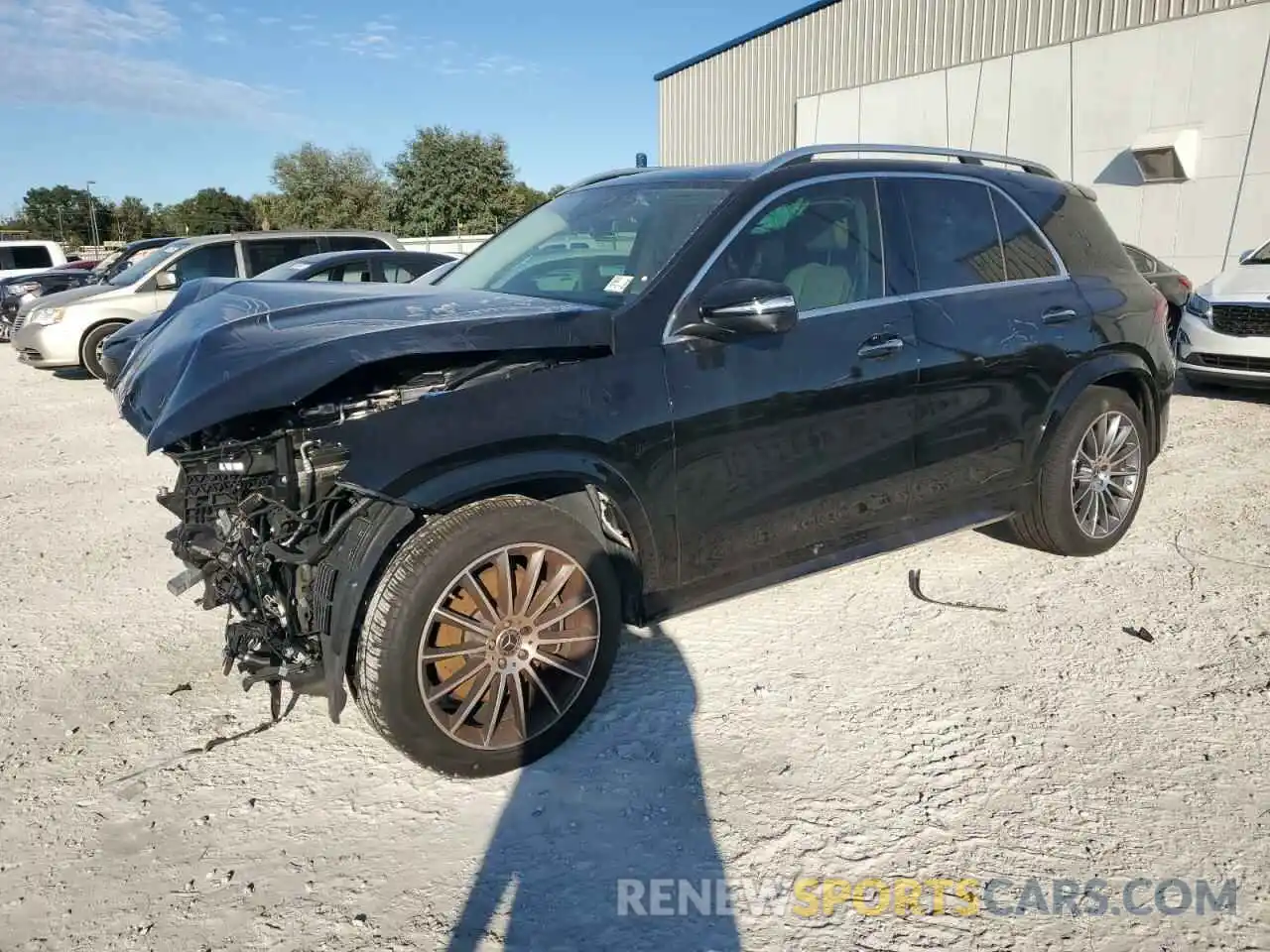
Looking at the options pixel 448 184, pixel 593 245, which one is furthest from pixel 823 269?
pixel 448 184

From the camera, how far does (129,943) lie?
232 cm

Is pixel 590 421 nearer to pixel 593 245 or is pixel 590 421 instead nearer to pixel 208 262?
pixel 593 245

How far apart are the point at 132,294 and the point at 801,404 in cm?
1099

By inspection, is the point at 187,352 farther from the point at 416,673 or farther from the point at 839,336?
the point at 839,336

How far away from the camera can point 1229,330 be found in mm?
8930

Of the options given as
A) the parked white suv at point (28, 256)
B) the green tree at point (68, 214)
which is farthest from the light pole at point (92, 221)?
the parked white suv at point (28, 256)

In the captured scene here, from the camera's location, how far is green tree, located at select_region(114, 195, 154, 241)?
63406mm

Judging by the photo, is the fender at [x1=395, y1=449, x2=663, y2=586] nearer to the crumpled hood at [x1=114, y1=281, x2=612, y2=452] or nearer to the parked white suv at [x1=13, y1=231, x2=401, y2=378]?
the crumpled hood at [x1=114, y1=281, x2=612, y2=452]

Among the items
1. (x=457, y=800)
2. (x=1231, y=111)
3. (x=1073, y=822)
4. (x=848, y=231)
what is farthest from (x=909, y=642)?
(x=1231, y=111)

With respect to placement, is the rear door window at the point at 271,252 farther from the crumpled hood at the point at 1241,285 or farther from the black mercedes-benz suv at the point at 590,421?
the crumpled hood at the point at 1241,285

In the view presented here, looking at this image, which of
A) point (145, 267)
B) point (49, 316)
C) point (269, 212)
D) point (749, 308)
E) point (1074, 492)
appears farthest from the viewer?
point (269, 212)

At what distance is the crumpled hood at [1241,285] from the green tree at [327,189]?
44420mm

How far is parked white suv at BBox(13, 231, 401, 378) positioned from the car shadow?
10111mm

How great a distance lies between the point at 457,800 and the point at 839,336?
7.28 ft
